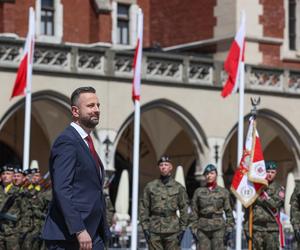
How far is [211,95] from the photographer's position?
33062 millimetres

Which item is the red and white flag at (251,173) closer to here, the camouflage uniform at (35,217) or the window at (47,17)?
the camouflage uniform at (35,217)

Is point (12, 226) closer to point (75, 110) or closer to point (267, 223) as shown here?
point (267, 223)

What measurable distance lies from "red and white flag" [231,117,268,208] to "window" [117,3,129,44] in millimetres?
19217

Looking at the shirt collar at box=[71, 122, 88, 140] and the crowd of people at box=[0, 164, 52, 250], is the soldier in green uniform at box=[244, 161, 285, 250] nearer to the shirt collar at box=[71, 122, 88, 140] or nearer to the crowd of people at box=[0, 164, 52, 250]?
the crowd of people at box=[0, 164, 52, 250]

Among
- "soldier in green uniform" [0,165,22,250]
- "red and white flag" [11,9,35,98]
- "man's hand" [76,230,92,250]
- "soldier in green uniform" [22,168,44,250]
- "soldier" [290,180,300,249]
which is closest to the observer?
"man's hand" [76,230,92,250]

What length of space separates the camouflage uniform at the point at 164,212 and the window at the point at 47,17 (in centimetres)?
1961

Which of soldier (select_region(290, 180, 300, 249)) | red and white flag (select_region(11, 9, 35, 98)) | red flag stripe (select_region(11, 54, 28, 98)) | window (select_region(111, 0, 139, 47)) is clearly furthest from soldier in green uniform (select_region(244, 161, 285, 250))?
window (select_region(111, 0, 139, 47))

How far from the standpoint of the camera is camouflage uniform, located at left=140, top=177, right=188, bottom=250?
16.9 m

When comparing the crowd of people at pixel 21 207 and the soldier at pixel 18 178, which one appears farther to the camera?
the soldier at pixel 18 178

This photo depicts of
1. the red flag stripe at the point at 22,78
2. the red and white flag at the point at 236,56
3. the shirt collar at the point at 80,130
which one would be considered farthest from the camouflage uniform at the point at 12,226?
the shirt collar at the point at 80,130

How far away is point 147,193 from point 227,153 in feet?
67.0

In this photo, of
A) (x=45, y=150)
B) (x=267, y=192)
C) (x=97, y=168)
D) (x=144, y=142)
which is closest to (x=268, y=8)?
(x=144, y=142)

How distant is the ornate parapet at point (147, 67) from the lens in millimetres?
29719

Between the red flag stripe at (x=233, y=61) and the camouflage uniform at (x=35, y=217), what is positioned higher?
the red flag stripe at (x=233, y=61)
